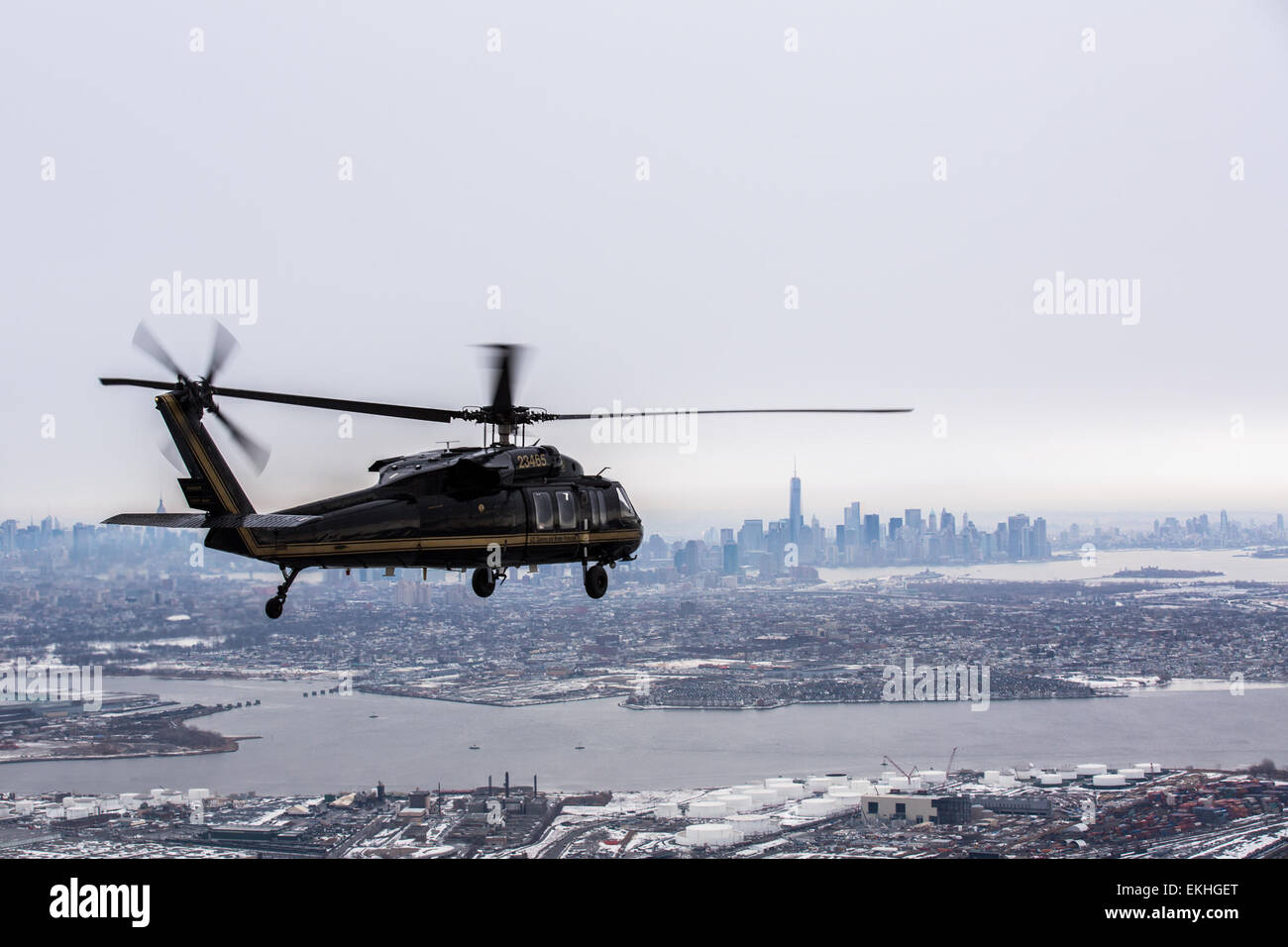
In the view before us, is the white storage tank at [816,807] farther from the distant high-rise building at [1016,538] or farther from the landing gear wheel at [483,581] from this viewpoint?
the distant high-rise building at [1016,538]

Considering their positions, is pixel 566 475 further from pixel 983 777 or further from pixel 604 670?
pixel 604 670

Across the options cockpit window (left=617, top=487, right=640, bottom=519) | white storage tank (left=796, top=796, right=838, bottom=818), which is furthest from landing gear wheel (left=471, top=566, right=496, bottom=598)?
white storage tank (left=796, top=796, right=838, bottom=818)

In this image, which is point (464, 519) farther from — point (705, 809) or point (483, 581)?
point (705, 809)

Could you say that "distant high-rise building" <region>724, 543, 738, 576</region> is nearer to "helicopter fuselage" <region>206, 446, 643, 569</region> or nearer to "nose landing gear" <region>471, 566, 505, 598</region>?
"helicopter fuselage" <region>206, 446, 643, 569</region>

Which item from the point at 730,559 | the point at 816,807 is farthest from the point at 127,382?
the point at 730,559
